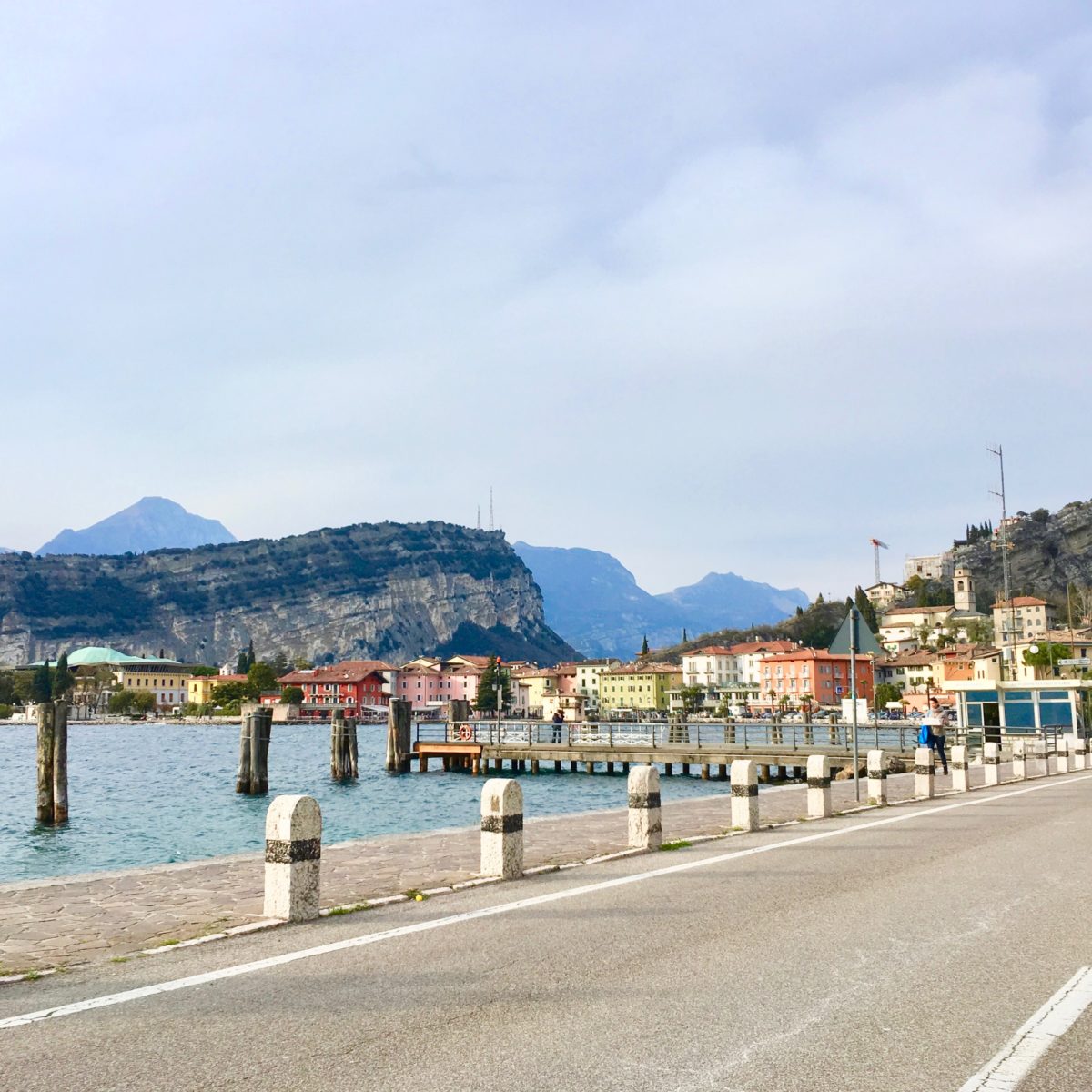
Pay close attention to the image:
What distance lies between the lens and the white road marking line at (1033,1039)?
4637mm

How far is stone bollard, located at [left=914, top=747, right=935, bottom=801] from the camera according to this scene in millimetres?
22469

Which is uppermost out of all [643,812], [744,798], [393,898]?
[643,812]

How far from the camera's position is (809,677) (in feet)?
587

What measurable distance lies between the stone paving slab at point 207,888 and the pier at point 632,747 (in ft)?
111

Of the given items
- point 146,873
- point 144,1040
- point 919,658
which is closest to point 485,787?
point 146,873

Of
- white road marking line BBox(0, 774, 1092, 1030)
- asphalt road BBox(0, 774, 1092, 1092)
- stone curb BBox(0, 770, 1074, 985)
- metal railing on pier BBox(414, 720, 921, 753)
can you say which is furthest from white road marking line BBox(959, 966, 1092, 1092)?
metal railing on pier BBox(414, 720, 921, 753)

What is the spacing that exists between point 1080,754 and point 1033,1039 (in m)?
40.7

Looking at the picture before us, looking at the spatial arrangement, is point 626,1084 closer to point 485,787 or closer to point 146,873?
point 485,787

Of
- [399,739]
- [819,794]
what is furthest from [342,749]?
[819,794]

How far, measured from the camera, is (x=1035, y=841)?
556 inches

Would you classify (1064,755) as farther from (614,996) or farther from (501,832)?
(614,996)

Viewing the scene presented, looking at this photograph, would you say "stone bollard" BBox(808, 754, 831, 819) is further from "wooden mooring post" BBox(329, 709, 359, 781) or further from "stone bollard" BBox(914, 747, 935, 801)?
"wooden mooring post" BBox(329, 709, 359, 781)

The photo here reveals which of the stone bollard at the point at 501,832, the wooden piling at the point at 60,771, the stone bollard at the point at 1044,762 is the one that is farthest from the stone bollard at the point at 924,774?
the wooden piling at the point at 60,771

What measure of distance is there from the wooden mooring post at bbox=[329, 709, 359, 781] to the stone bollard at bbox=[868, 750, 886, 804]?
125 ft
